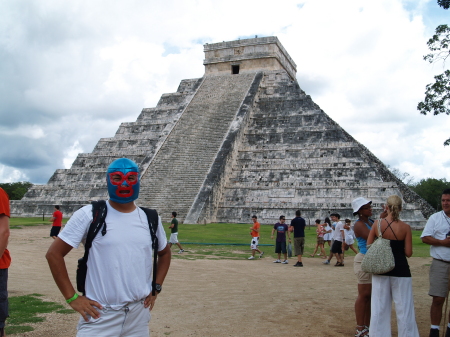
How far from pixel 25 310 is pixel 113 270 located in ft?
10.9

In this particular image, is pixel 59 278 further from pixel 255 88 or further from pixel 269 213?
pixel 255 88

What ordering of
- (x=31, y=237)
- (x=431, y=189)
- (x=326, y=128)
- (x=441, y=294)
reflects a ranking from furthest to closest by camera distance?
(x=431, y=189) < (x=326, y=128) < (x=31, y=237) < (x=441, y=294)

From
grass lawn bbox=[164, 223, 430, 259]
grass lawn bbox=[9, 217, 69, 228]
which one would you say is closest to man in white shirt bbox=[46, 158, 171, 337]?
grass lawn bbox=[164, 223, 430, 259]

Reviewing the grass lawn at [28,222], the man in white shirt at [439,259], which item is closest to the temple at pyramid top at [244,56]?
the grass lawn at [28,222]

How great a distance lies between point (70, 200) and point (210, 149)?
267 inches

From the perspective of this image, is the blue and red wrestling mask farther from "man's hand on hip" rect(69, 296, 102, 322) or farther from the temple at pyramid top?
the temple at pyramid top

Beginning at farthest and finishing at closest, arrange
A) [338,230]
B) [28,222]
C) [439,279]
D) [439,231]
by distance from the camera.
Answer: [28,222]
[338,230]
[439,231]
[439,279]

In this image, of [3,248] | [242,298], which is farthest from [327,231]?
[3,248]

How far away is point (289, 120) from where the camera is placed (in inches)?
846

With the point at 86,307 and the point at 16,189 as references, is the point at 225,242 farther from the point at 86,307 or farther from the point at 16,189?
the point at 16,189

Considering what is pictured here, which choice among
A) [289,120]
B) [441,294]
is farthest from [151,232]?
[289,120]

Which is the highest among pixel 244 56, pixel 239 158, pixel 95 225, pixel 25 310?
pixel 244 56

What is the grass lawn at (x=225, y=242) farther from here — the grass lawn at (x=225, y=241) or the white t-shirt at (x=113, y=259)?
the white t-shirt at (x=113, y=259)

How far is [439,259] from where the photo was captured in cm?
460
